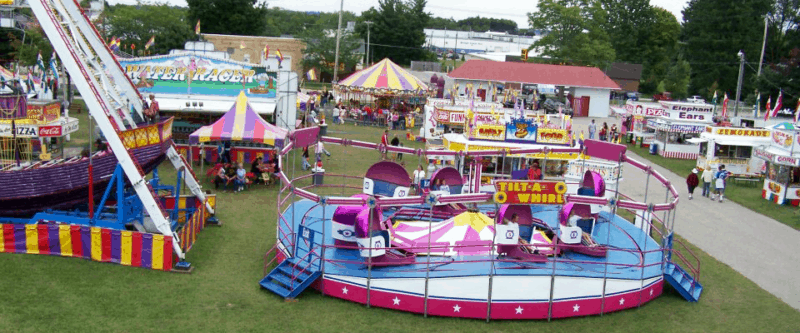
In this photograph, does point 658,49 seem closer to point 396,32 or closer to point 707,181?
point 396,32

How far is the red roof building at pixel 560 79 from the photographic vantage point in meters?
57.9

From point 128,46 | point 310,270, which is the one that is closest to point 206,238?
point 310,270

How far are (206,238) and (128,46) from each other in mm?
48587

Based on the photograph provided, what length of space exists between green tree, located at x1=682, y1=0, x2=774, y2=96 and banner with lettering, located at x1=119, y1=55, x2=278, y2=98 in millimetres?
51446

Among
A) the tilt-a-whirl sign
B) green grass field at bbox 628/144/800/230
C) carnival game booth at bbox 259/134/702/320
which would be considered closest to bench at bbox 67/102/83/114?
carnival game booth at bbox 259/134/702/320

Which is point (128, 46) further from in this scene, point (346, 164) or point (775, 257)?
point (775, 257)

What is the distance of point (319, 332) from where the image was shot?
13.4m

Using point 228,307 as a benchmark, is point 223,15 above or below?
above

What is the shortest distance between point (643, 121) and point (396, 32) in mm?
44911

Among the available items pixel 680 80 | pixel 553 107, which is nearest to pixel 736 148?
pixel 553 107

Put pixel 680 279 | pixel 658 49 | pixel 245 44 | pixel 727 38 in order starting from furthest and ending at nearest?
pixel 658 49, pixel 727 38, pixel 245 44, pixel 680 279

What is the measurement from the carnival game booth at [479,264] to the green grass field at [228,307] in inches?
11.3

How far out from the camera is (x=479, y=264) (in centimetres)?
1544

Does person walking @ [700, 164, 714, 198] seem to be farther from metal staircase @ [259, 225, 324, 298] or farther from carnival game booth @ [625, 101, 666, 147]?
metal staircase @ [259, 225, 324, 298]
